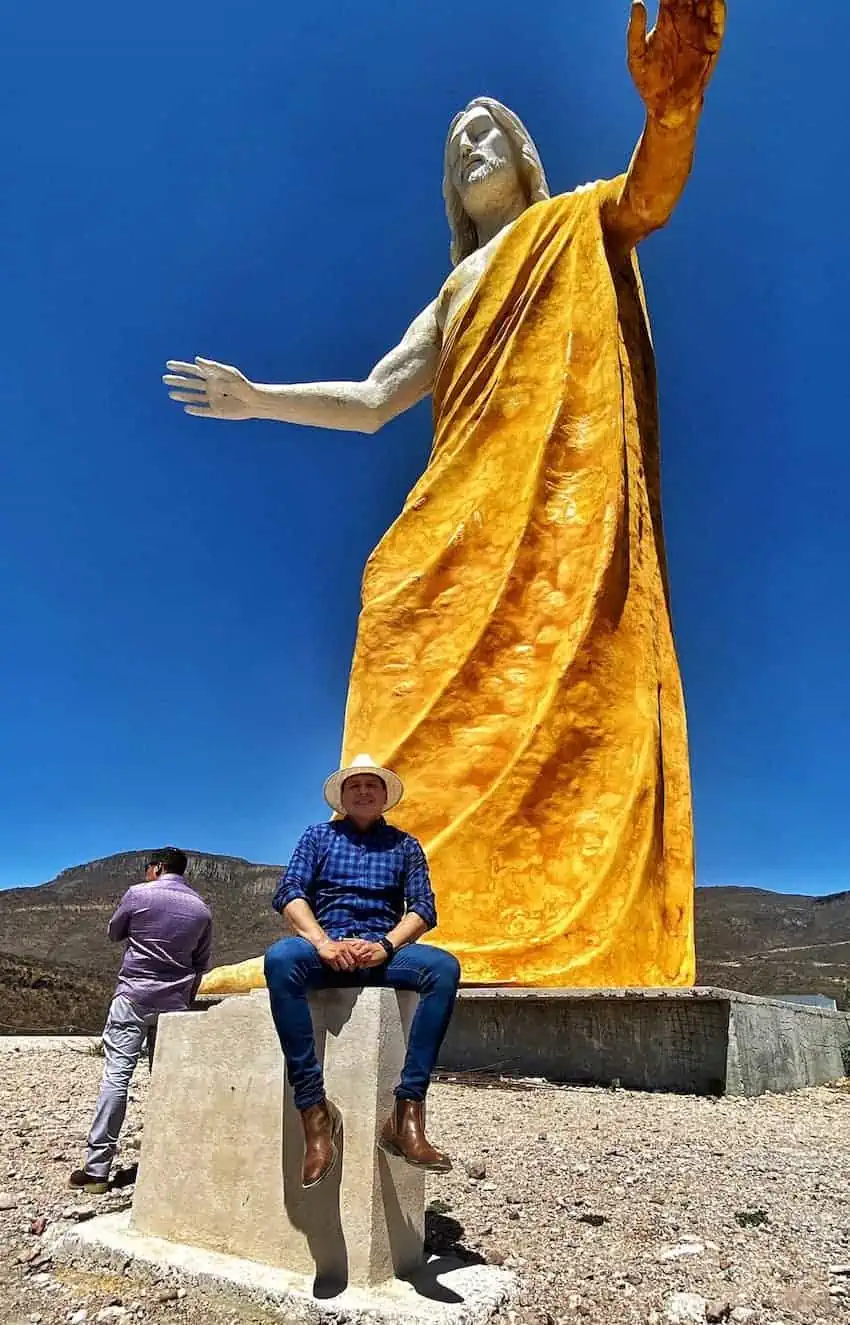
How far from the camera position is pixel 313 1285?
2045mm

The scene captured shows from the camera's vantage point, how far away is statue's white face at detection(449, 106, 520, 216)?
24.1 feet

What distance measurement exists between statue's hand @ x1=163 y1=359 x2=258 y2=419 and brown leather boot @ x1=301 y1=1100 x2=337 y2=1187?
640 centimetres

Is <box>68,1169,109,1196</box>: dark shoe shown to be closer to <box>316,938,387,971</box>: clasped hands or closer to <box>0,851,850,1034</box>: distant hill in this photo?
<box>316,938,387,971</box>: clasped hands

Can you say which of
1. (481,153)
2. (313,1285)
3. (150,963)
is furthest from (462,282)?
(313,1285)

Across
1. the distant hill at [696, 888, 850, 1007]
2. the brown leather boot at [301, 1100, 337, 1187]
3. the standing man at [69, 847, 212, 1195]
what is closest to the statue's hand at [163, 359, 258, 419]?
the standing man at [69, 847, 212, 1195]

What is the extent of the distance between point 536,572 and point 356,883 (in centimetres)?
398

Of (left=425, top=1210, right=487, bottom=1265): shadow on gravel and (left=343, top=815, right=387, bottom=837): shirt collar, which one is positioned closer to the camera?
(left=425, top=1210, right=487, bottom=1265): shadow on gravel

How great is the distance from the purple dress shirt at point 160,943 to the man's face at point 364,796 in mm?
1363

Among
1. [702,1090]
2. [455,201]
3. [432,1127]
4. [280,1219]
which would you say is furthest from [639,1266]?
[455,201]

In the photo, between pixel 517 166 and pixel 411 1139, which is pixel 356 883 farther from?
pixel 517 166

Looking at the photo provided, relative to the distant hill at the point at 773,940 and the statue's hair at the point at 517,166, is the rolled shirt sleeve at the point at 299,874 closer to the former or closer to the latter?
the statue's hair at the point at 517,166

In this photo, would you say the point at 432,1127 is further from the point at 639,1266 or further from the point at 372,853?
the point at 372,853

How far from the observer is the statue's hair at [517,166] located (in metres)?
7.40

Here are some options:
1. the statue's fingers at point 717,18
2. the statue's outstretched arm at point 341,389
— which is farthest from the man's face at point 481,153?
the statue's fingers at point 717,18
